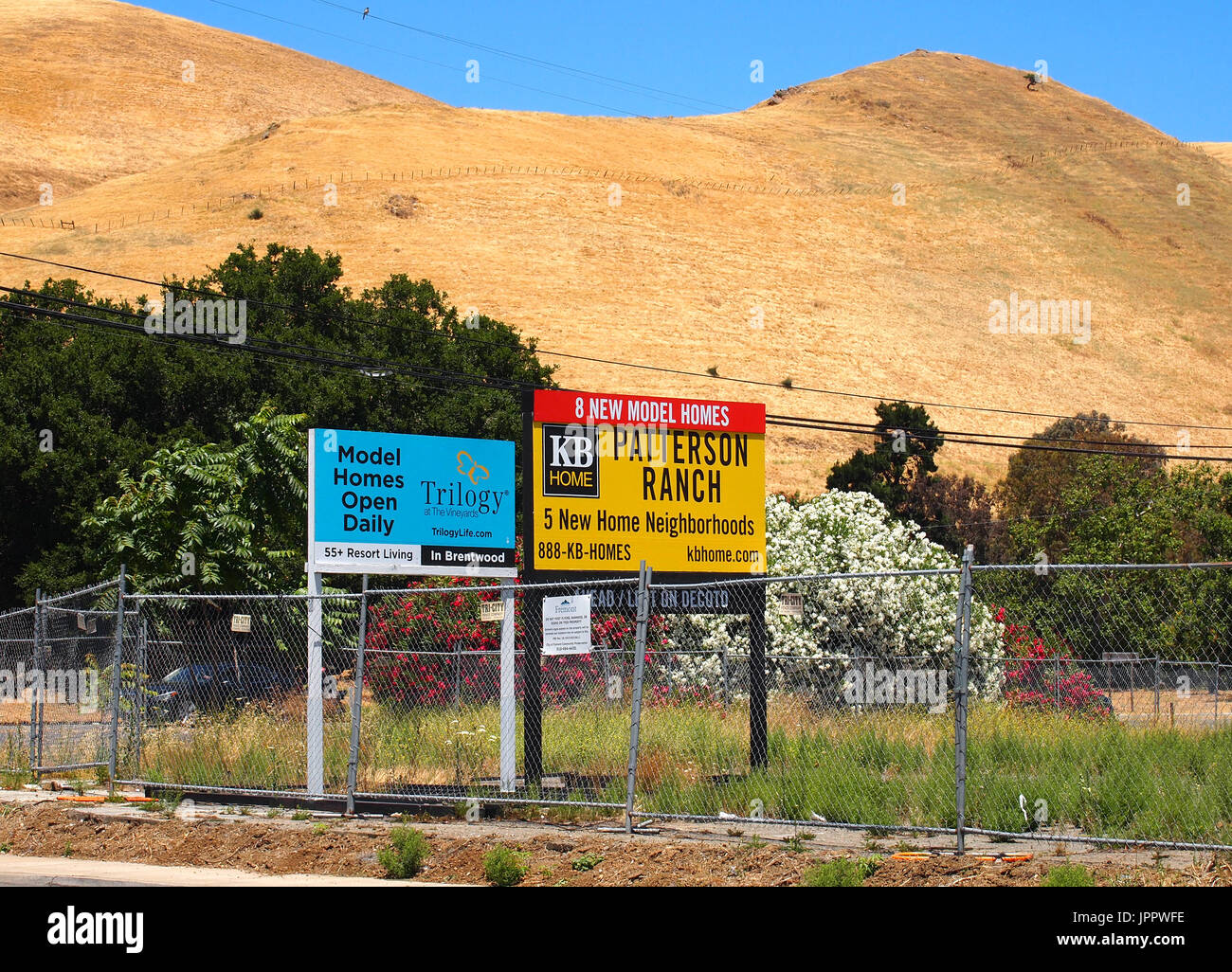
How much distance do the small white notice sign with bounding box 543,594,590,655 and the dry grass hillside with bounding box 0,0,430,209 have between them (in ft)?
353

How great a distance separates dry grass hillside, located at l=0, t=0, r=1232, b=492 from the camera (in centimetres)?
7019

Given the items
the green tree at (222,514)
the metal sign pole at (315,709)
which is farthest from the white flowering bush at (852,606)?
the metal sign pole at (315,709)

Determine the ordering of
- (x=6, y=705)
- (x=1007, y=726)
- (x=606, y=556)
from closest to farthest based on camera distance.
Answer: (x=1007, y=726), (x=606, y=556), (x=6, y=705)

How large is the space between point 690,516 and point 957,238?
91244 millimetres

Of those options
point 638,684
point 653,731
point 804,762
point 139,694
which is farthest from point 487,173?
point 638,684

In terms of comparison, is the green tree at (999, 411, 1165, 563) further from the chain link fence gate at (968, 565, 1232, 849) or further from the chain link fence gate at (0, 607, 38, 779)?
the chain link fence gate at (0, 607, 38, 779)

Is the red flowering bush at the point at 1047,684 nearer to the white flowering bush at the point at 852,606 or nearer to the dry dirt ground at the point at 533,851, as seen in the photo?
the white flowering bush at the point at 852,606

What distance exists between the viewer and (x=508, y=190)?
91.1 metres

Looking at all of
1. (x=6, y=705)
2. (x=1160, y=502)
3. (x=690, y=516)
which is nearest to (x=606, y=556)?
(x=690, y=516)

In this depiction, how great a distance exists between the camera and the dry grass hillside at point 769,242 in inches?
2763

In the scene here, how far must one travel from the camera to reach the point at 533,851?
10133 mm

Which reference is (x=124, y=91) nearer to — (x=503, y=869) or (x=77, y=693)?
(x=77, y=693)

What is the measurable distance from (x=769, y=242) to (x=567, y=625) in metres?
81.4
